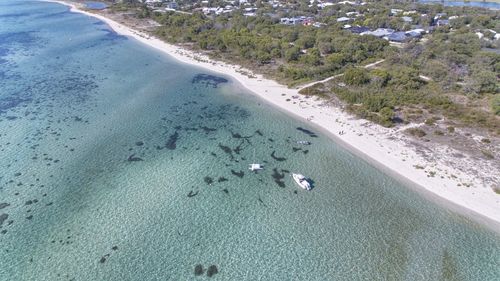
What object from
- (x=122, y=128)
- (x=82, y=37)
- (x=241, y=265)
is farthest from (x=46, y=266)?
(x=82, y=37)

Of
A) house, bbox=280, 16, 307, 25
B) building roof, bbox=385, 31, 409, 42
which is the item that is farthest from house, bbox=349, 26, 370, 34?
house, bbox=280, 16, 307, 25

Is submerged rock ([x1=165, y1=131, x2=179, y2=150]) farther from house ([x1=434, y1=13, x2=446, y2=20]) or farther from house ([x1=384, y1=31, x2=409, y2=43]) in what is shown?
house ([x1=434, y1=13, x2=446, y2=20])

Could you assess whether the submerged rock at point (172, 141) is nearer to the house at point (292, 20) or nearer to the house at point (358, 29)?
the house at point (358, 29)

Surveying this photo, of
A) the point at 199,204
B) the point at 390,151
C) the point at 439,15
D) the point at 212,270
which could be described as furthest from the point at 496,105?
the point at 439,15

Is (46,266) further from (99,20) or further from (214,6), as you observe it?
(214,6)

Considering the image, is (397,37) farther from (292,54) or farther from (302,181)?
(302,181)

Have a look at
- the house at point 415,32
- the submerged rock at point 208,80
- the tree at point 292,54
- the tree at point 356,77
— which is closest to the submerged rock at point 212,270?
the submerged rock at point 208,80
